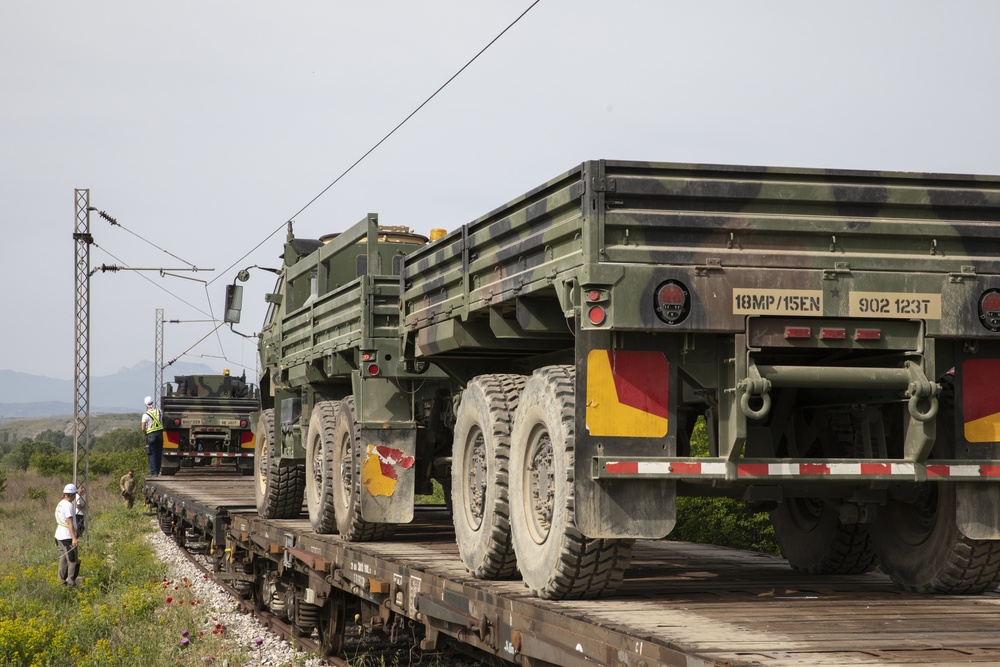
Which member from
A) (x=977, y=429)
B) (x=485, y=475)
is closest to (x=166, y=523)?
(x=485, y=475)

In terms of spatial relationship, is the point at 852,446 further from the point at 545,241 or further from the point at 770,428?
the point at 545,241

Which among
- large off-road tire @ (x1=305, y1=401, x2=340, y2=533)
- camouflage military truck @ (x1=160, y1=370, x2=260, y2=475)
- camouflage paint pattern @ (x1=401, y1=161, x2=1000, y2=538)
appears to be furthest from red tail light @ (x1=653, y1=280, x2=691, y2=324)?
camouflage military truck @ (x1=160, y1=370, x2=260, y2=475)

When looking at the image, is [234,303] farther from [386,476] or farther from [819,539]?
[819,539]

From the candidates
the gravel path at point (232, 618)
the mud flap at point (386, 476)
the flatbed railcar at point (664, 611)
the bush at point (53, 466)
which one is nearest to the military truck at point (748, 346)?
the flatbed railcar at point (664, 611)

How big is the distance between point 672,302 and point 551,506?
130 centimetres

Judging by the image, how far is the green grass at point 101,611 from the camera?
11.9 m

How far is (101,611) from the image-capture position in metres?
14.0

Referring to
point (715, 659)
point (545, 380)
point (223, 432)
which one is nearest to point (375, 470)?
point (545, 380)

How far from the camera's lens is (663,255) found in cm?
582

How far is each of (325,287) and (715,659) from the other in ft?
29.7

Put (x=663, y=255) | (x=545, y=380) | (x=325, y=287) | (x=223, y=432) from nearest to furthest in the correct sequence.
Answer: (x=663, y=255) < (x=545, y=380) < (x=325, y=287) < (x=223, y=432)

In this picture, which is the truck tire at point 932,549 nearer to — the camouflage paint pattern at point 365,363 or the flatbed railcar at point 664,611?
the flatbed railcar at point 664,611

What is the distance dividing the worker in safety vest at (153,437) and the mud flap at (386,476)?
18593 mm

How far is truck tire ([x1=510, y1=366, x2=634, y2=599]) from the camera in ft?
19.6
